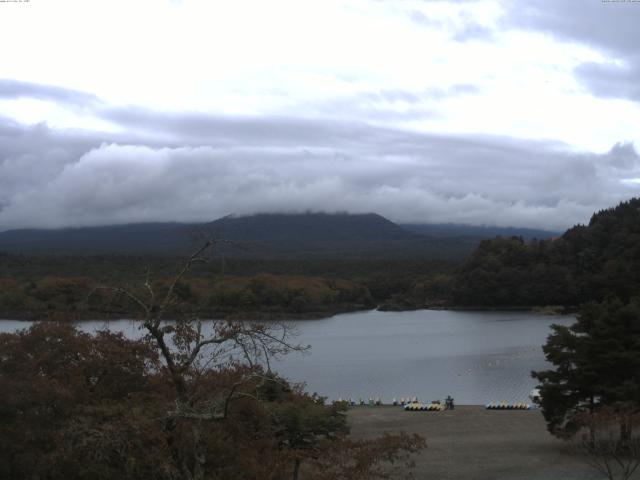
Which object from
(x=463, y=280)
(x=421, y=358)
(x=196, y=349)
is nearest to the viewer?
(x=196, y=349)

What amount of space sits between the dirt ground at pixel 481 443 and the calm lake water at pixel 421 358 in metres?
4.01

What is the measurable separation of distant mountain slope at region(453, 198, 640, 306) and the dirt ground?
52237mm

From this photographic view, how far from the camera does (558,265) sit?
8112 centimetres

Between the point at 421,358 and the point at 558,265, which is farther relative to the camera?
A: the point at 558,265

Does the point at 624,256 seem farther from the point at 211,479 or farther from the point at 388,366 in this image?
the point at 211,479

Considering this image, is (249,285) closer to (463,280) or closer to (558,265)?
(463,280)

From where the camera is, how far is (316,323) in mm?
68062

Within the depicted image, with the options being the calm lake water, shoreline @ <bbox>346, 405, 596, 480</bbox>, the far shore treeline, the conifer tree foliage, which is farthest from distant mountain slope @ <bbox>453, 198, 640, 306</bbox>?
the conifer tree foliage

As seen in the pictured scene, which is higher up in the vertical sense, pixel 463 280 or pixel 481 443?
pixel 463 280

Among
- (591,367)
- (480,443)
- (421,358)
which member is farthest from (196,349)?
(421,358)

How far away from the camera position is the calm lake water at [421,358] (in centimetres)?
3250

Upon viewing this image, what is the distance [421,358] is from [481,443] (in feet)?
74.3

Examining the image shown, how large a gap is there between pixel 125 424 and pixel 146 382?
395 cm

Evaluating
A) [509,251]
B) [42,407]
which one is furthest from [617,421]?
[509,251]
